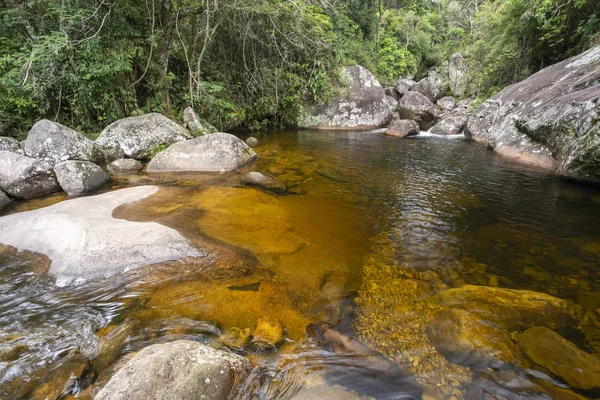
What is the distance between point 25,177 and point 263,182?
394 cm

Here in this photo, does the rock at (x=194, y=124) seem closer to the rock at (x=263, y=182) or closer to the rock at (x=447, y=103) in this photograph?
the rock at (x=263, y=182)

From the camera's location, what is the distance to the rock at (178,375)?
147 centimetres

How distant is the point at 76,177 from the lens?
4.89 meters

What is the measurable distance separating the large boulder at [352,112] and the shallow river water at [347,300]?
368 inches

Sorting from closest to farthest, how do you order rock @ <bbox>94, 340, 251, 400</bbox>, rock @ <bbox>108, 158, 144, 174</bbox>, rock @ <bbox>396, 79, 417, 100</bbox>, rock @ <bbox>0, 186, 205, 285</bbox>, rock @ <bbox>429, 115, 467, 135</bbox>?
1. rock @ <bbox>94, 340, 251, 400</bbox>
2. rock @ <bbox>0, 186, 205, 285</bbox>
3. rock @ <bbox>108, 158, 144, 174</bbox>
4. rock @ <bbox>429, 115, 467, 135</bbox>
5. rock @ <bbox>396, 79, 417, 100</bbox>

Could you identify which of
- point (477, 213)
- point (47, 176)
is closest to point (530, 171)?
point (477, 213)

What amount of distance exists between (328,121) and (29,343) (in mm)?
12768

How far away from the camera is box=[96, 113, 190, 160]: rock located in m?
6.54

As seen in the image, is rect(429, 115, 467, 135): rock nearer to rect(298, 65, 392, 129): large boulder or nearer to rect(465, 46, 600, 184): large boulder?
rect(465, 46, 600, 184): large boulder

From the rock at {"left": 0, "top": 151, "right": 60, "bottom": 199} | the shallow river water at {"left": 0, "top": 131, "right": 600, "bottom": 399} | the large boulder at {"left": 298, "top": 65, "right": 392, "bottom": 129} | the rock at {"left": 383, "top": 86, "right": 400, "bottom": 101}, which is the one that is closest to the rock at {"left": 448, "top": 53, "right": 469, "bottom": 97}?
the rock at {"left": 383, "top": 86, "right": 400, "bottom": 101}

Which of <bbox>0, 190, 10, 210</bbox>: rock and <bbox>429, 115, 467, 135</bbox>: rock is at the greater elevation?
<bbox>429, 115, 467, 135</bbox>: rock

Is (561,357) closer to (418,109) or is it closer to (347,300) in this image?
(347,300)

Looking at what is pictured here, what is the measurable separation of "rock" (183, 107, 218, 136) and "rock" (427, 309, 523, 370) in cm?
766

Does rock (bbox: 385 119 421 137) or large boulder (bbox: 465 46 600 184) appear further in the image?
rock (bbox: 385 119 421 137)
